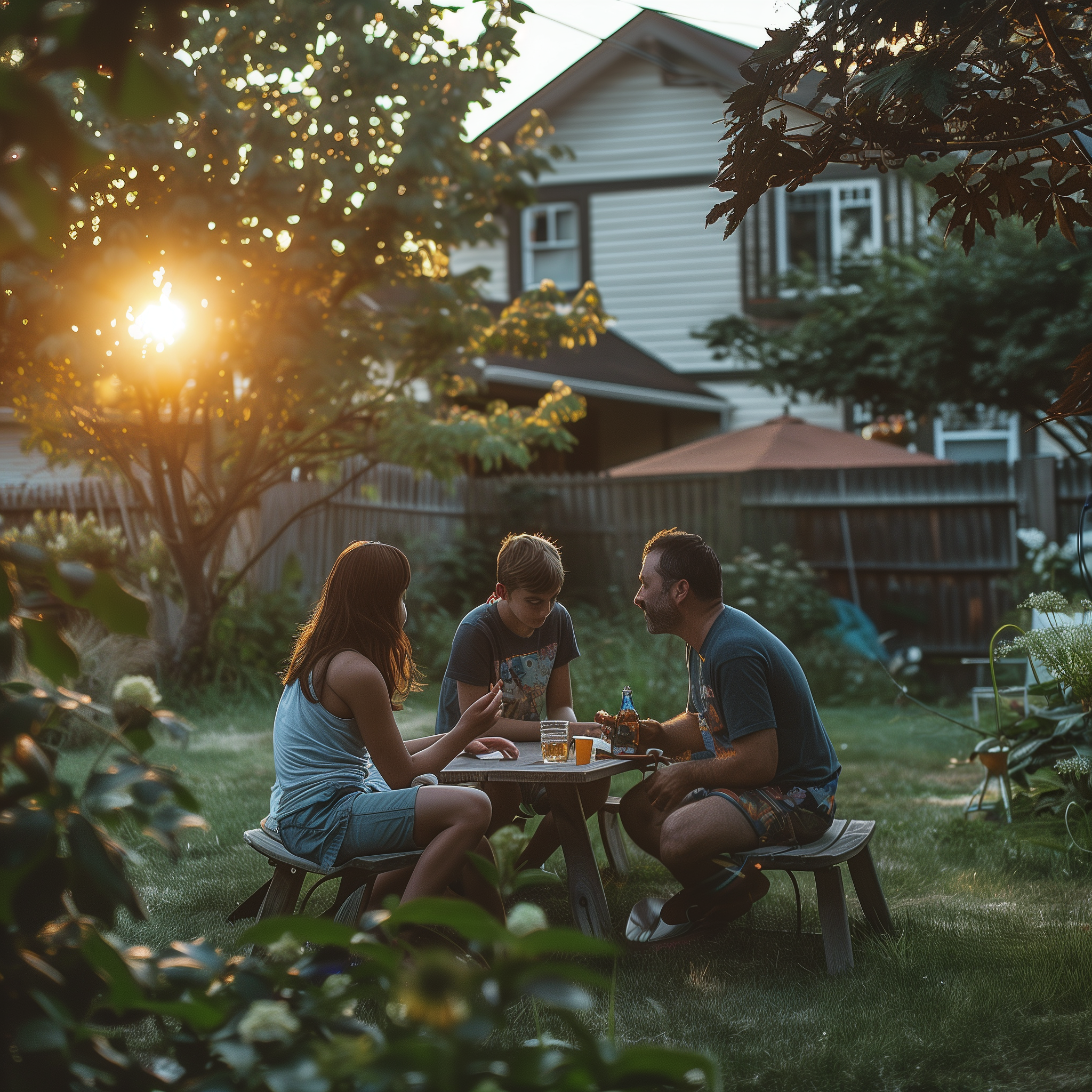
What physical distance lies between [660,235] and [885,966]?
13.6m

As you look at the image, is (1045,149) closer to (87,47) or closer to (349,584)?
(349,584)

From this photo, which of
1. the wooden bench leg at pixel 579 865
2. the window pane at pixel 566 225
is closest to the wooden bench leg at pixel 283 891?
the wooden bench leg at pixel 579 865

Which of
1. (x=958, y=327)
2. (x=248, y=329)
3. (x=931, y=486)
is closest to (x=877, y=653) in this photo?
(x=931, y=486)

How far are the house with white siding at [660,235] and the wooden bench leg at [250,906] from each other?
36.4ft

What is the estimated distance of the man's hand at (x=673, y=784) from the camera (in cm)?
372

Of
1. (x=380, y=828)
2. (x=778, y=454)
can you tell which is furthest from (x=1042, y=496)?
(x=380, y=828)

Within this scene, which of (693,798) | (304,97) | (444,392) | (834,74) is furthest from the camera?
(444,392)

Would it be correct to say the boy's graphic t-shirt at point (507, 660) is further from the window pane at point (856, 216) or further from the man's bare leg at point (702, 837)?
the window pane at point (856, 216)

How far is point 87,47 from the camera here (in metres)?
0.87

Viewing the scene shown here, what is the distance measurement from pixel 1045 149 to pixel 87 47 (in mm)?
3262

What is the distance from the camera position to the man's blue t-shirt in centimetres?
357

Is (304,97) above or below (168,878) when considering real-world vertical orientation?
above

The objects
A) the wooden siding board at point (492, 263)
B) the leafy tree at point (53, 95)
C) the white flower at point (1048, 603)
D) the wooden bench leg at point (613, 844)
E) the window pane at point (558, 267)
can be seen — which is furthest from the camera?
the wooden siding board at point (492, 263)

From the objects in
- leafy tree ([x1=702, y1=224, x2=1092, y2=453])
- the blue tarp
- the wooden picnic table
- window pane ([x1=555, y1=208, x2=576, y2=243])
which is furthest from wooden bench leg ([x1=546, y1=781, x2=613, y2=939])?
window pane ([x1=555, y1=208, x2=576, y2=243])
